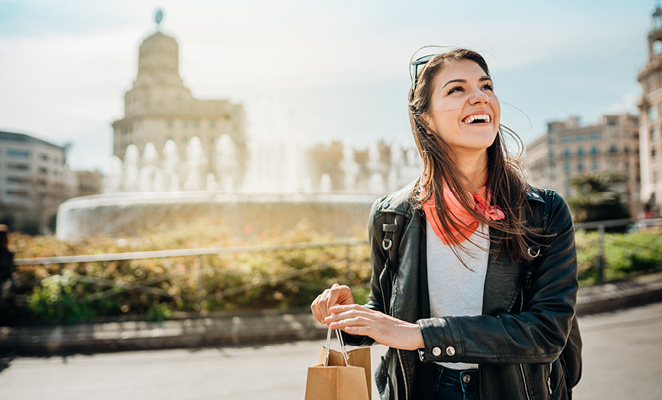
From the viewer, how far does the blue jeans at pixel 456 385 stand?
1.38m

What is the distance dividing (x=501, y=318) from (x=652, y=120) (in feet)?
208

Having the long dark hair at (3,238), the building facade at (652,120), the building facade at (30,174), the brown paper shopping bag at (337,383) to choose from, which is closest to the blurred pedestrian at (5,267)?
the long dark hair at (3,238)

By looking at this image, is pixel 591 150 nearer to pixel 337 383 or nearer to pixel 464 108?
pixel 464 108

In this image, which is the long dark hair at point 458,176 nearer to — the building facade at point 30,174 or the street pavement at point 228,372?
the street pavement at point 228,372

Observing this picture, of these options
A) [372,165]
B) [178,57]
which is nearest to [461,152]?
[372,165]

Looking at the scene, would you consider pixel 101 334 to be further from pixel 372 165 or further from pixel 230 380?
pixel 372 165

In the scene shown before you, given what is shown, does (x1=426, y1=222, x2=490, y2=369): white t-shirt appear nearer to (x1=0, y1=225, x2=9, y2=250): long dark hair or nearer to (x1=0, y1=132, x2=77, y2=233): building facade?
(x1=0, y1=225, x2=9, y2=250): long dark hair

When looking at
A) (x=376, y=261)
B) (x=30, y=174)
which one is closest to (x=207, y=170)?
(x=30, y=174)

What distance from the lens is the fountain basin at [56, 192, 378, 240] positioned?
14336mm

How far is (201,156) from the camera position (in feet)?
256

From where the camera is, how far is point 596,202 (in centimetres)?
2159

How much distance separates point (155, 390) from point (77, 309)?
302 cm

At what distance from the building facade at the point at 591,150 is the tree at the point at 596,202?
48.4 metres

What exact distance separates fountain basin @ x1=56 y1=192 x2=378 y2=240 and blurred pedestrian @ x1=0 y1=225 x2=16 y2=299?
7.48 m
